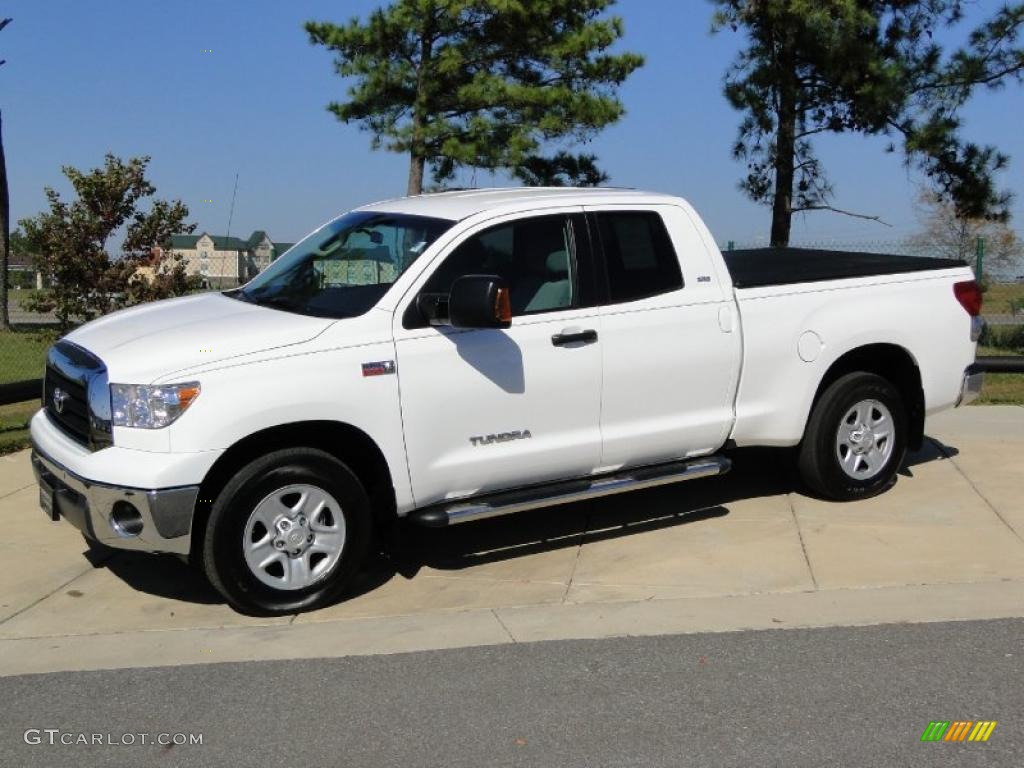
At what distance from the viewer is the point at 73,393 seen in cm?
557

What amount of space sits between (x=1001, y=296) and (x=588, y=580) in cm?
1455

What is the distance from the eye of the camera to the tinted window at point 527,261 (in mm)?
5949

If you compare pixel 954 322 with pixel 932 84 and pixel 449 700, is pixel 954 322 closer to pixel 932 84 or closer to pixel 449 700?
pixel 449 700

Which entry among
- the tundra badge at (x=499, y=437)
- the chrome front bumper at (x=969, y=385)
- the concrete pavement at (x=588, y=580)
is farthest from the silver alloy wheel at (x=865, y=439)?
the tundra badge at (x=499, y=437)

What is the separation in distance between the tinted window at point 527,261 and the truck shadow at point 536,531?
145 centimetres

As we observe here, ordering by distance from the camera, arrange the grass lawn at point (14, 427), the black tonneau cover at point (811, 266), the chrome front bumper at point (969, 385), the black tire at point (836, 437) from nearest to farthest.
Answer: the black tonneau cover at point (811, 266) < the black tire at point (836, 437) < the chrome front bumper at point (969, 385) < the grass lawn at point (14, 427)

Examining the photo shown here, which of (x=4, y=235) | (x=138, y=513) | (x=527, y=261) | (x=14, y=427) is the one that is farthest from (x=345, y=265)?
(x=4, y=235)

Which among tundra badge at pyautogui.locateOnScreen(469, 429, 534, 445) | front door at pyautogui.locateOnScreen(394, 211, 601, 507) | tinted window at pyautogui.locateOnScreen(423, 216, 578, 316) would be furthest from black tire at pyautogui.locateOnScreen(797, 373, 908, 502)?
tundra badge at pyautogui.locateOnScreen(469, 429, 534, 445)

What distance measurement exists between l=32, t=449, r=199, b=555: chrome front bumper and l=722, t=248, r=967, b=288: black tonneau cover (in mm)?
3369

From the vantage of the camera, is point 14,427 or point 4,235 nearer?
point 14,427

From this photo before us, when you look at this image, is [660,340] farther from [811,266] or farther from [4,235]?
[4,235]

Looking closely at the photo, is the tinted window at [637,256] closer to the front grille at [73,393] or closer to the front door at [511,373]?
the front door at [511,373]

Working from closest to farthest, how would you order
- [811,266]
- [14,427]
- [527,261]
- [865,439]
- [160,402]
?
1. [160,402]
2. [527,261]
3. [865,439]
4. [811,266]
5. [14,427]

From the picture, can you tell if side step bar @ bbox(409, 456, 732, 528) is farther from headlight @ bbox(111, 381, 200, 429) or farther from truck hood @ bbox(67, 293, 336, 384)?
headlight @ bbox(111, 381, 200, 429)
